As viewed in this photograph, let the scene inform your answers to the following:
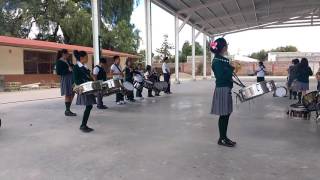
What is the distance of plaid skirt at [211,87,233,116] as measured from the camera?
5.12 m

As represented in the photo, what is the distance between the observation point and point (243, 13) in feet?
78.7

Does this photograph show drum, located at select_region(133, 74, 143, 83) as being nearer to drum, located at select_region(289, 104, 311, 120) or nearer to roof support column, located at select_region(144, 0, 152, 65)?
drum, located at select_region(289, 104, 311, 120)

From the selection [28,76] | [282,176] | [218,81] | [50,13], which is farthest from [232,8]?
[282,176]

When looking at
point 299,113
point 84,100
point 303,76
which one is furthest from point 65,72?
point 303,76

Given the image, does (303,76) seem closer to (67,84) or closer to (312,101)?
(312,101)

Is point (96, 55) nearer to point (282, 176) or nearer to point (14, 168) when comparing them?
point (14, 168)

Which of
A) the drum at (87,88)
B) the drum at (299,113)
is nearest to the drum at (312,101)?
the drum at (299,113)

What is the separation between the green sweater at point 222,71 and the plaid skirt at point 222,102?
2.9 inches

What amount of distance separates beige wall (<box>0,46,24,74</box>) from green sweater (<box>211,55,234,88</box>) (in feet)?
54.8

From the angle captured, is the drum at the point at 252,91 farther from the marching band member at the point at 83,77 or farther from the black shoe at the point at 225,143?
the marching band member at the point at 83,77

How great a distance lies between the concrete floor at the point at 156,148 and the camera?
13.1 ft

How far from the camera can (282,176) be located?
384 centimetres

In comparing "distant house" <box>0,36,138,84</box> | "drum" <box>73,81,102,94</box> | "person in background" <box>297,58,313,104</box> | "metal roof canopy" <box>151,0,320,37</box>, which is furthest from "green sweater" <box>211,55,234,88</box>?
"distant house" <box>0,36,138,84</box>

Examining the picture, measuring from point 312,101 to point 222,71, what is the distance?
2672 mm
